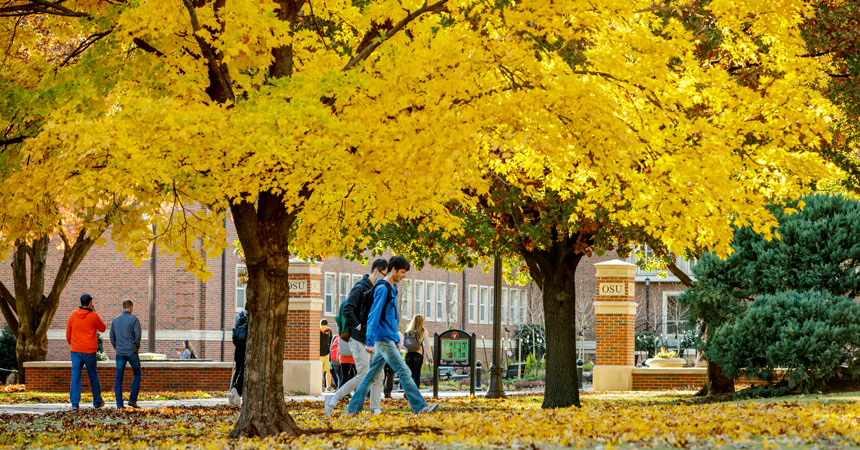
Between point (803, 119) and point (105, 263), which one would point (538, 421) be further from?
point (105, 263)

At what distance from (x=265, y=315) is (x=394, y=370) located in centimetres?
221

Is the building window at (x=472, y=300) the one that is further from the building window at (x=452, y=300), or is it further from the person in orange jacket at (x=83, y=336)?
the person in orange jacket at (x=83, y=336)

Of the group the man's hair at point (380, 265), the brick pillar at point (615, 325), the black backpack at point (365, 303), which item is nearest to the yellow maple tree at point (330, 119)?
the man's hair at point (380, 265)

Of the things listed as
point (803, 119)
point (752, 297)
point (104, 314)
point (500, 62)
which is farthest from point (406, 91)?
point (104, 314)

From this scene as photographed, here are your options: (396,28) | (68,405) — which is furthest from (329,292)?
(396,28)

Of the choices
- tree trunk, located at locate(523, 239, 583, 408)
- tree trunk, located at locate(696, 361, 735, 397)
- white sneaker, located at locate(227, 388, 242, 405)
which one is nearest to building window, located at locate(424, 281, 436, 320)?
tree trunk, located at locate(696, 361, 735, 397)

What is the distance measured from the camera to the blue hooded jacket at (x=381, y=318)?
12.5m

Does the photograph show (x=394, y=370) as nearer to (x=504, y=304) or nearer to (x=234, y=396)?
(x=234, y=396)

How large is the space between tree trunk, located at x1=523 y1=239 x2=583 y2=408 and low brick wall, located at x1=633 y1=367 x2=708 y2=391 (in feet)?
24.9

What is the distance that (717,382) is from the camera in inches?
853

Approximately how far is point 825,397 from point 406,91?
8065mm

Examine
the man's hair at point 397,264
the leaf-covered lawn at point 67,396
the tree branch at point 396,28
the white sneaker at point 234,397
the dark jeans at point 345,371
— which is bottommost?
the leaf-covered lawn at point 67,396

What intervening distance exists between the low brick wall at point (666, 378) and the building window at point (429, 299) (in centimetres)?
3124

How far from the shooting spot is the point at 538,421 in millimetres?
11570
